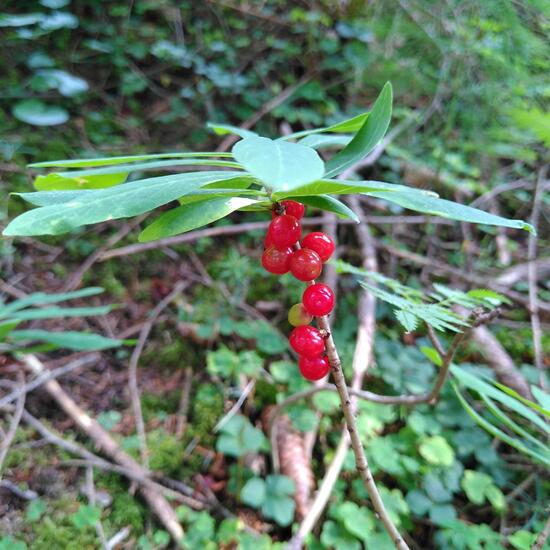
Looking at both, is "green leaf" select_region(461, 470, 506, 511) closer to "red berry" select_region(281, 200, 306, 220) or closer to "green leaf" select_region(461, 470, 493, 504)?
"green leaf" select_region(461, 470, 493, 504)

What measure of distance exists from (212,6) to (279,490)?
12.2ft

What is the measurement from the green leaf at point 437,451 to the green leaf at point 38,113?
9.34 feet

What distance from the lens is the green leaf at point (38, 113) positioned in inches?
109

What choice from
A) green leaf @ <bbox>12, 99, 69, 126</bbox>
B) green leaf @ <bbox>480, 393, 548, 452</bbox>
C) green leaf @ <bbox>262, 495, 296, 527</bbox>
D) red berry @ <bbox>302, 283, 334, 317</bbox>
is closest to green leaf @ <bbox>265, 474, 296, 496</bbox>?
green leaf @ <bbox>262, 495, 296, 527</bbox>

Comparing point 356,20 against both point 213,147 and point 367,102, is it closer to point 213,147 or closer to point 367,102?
point 367,102

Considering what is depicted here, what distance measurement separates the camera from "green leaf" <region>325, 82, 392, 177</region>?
2.29 ft

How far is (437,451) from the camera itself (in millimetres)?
1600

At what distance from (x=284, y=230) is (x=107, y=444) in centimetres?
132

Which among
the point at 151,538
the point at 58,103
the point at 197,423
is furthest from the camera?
the point at 58,103

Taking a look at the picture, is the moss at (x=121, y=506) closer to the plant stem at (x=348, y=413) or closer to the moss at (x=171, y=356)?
the moss at (x=171, y=356)

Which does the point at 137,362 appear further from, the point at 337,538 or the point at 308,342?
the point at 308,342

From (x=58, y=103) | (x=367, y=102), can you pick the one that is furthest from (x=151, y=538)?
(x=367, y=102)

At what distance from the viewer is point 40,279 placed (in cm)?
225

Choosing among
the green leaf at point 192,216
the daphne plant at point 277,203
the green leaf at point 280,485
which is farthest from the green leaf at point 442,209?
the green leaf at point 280,485
